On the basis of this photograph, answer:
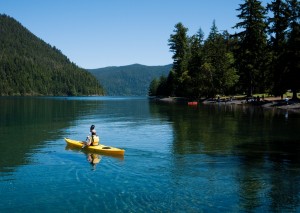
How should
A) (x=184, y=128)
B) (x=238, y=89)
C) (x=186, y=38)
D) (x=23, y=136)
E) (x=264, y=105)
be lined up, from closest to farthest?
(x=23, y=136), (x=184, y=128), (x=264, y=105), (x=238, y=89), (x=186, y=38)

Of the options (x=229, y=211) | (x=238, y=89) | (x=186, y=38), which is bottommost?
(x=229, y=211)

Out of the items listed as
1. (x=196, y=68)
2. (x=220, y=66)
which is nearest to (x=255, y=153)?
(x=220, y=66)

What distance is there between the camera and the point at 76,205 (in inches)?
620

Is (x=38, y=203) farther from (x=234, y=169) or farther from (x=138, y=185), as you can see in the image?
(x=234, y=169)

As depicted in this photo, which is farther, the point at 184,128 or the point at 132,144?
the point at 184,128

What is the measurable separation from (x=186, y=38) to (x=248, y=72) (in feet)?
172

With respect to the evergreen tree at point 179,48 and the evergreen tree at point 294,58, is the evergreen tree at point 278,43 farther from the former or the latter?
the evergreen tree at point 179,48

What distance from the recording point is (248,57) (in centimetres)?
9325

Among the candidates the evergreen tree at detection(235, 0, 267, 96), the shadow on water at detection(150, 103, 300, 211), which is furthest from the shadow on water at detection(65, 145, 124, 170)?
the evergreen tree at detection(235, 0, 267, 96)

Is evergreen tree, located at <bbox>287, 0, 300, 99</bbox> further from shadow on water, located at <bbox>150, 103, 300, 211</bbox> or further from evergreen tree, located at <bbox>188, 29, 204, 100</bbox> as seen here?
evergreen tree, located at <bbox>188, 29, 204, 100</bbox>

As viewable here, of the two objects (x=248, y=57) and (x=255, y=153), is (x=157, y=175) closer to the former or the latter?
(x=255, y=153)

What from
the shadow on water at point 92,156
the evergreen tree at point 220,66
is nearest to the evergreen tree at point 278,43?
the evergreen tree at point 220,66

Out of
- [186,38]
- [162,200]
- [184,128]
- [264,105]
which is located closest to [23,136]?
[184,128]

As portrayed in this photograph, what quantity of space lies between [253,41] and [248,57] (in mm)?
4328
